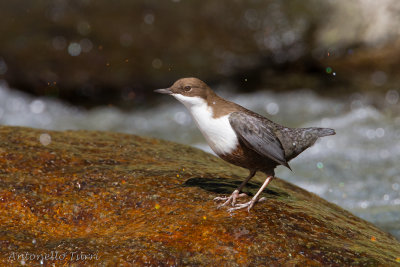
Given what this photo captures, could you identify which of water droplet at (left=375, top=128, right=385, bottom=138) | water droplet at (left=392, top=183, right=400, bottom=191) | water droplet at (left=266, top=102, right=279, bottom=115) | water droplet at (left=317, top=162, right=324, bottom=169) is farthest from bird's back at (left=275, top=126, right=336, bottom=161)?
water droplet at (left=266, top=102, right=279, bottom=115)

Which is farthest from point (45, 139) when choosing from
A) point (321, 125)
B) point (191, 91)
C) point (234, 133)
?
point (321, 125)

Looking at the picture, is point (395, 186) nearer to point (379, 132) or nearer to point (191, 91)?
point (379, 132)

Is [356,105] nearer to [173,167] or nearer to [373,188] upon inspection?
[373,188]

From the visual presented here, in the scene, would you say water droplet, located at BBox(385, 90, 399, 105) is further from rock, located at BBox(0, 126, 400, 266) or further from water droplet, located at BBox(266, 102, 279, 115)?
rock, located at BBox(0, 126, 400, 266)

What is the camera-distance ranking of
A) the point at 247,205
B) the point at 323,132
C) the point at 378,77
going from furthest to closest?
the point at 378,77 → the point at 323,132 → the point at 247,205

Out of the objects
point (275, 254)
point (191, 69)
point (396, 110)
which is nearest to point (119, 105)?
point (191, 69)

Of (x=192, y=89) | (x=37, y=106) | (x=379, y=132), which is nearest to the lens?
(x=192, y=89)
